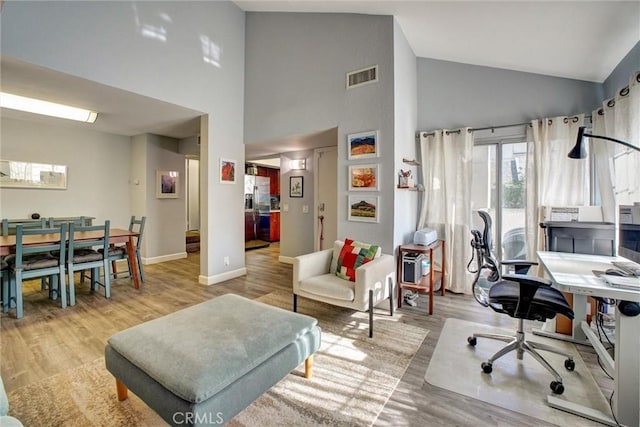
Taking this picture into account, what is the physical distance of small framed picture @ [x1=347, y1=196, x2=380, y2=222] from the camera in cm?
326

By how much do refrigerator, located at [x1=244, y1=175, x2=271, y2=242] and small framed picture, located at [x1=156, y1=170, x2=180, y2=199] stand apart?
214cm

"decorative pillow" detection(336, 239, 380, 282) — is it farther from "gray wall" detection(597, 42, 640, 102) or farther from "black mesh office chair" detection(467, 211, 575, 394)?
"gray wall" detection(597, 42, 640, 102)

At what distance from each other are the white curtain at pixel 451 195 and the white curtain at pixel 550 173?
65 cm

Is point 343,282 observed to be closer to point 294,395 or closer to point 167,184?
point 294,395

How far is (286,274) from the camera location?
4703 mm

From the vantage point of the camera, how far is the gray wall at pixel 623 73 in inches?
94.4

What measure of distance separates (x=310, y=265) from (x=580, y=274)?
2.20m

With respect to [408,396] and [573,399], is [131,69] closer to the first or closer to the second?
[408,396]

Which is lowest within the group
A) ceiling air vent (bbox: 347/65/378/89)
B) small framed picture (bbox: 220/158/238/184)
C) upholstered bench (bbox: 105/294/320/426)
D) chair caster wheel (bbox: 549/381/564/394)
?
chair caster wheel (bbox: 549/381/564/394)

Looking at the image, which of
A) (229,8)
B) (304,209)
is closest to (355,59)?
(229,8)

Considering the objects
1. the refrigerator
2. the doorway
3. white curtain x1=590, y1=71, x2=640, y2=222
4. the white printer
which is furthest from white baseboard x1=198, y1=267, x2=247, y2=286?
white curtain x1=590, y1=71, x2=640, y2=222

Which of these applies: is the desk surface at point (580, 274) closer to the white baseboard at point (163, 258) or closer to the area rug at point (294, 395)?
the area rug at point (294, 395)

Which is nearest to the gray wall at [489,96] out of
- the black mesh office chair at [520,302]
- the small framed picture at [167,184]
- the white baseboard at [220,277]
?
the black mesh office chair at [520,302]

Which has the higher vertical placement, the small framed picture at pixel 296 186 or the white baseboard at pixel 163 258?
the small framed picture at pixel 296 186
